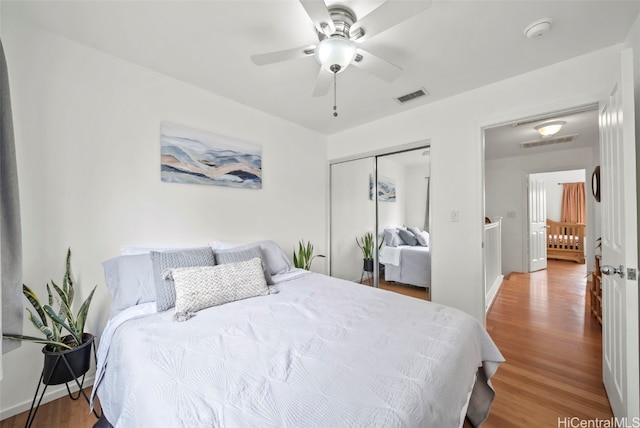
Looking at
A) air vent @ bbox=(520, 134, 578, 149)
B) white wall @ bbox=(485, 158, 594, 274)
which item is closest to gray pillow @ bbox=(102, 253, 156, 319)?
air vent @ bbox=(520, 134, 578, 149)

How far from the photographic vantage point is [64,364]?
4.71ft

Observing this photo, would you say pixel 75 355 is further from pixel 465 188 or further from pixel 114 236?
pixel 465 188

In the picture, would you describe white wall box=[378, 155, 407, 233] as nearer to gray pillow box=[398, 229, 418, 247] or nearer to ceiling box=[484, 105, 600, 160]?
gray pillow box=[398, 229, 418, 247]

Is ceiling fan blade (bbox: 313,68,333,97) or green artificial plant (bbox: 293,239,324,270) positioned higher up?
ceiling fan blade (bbox: 313,68,333,97)

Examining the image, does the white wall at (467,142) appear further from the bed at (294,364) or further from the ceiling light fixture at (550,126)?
the ceiling light fixture at (550,126)

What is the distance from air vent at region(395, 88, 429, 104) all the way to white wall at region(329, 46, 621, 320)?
244 mm

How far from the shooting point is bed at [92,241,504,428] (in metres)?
0.78

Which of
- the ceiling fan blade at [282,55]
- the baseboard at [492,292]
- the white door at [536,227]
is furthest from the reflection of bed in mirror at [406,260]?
the white door at [536,227]

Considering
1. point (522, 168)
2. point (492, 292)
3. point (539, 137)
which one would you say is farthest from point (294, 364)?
point (522, 168)

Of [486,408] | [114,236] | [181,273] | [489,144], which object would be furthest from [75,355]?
[489,144]

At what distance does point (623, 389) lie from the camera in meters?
1.35

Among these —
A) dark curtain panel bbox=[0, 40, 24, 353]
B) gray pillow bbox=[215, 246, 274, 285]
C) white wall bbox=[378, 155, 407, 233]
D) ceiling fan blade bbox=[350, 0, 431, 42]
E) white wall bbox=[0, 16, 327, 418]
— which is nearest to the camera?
ceiling fan blade bbox=[350, 0, 431, 42]

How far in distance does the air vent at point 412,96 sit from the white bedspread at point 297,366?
78.5 inches

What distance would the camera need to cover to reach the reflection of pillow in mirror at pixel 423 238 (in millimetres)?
2893
